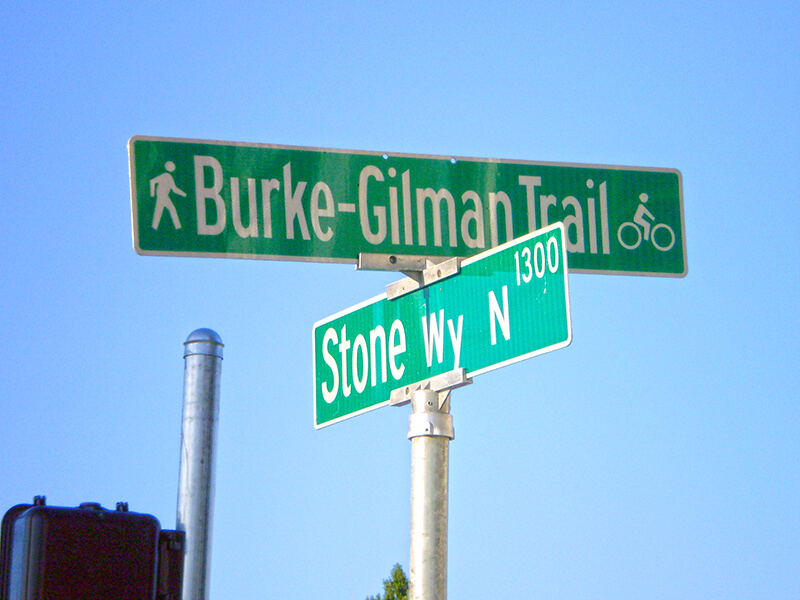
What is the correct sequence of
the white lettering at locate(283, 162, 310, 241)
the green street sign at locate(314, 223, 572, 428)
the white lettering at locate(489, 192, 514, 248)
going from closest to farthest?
1. the green street sign at locate(314, 223, 572, 428)
2. the white lettering at locate(283, 162, 310, 241)
3. the white lettering at locate(489, 192, 514, 248)

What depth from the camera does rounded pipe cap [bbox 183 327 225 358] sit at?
21.8 feet

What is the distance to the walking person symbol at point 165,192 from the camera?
386 centimetres

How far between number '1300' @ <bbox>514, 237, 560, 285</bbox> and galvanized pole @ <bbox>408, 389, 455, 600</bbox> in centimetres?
47

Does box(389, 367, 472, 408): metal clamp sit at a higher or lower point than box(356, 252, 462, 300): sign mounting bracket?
lower

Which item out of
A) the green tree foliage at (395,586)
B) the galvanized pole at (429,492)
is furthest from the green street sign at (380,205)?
the green tree foliage at (395,586)

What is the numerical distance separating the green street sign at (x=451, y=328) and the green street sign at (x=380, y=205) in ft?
0.74

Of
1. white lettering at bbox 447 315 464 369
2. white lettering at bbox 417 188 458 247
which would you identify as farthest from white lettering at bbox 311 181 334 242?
white lettering at bbox 447 315 464 369

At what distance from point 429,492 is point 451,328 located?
546mm

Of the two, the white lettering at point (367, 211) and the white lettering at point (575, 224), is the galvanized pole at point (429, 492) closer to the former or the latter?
the white lettering at point (367, 211)

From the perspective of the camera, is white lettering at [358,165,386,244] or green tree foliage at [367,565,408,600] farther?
green tree foliage at [367,565,408,600]

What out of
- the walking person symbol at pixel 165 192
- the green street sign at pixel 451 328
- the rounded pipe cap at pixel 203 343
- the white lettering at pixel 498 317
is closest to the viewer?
the green street sign at pixel 451 328

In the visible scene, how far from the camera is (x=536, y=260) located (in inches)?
140

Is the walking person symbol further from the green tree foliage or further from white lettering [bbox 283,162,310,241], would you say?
the green tree foliage

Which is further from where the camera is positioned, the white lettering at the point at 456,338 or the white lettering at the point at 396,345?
the white lettering at the point at 396,345
